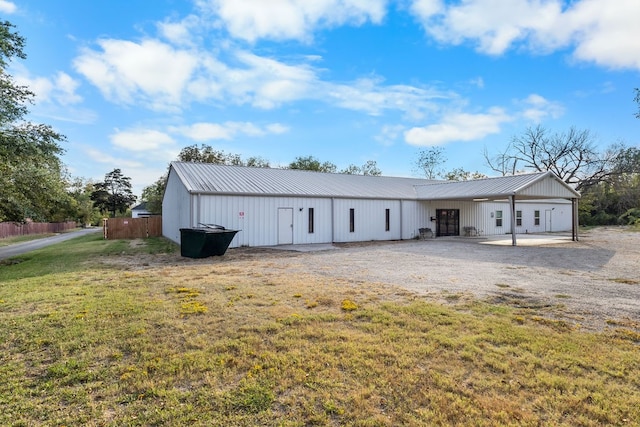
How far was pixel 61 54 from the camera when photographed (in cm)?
1270

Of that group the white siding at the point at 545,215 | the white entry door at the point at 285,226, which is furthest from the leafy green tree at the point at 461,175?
the white entry door at the point at 285,226

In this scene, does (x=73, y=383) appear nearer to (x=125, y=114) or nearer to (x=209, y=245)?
(x=209, y=245)

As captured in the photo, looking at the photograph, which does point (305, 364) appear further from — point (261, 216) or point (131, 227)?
point (131, 227)

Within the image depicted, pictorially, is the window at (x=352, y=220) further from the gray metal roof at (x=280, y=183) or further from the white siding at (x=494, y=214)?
the white siding at (x=494, y=214)

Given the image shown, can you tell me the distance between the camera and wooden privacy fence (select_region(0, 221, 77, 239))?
2788cm

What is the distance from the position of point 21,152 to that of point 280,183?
425 inches

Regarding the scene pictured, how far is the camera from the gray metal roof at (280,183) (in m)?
16.3

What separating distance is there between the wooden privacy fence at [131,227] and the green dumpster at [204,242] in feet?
41.9

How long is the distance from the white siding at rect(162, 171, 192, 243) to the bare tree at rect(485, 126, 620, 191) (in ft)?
142

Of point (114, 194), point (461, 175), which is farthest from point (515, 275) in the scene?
point (114, 194)

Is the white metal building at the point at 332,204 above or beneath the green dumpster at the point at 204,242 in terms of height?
above

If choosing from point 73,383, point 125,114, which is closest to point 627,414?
point 73,383

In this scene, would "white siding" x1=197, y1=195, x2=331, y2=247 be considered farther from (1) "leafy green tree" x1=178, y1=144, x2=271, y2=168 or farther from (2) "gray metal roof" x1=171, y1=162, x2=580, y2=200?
(1) "leafy green tree" x1=178, y1=144, x2=271, y2=168

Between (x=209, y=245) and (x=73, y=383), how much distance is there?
30.6 feet
